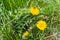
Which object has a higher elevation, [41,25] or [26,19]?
[26,19]

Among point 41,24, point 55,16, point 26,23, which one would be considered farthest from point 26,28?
point 55,16

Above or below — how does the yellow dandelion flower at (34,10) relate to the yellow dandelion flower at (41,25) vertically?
above

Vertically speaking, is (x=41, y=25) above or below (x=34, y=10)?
below

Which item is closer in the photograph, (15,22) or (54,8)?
(15,22)

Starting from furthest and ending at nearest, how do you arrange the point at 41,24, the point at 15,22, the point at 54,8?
1. the point at 54,8
2. the point at 15,22
3. the point at 41,24

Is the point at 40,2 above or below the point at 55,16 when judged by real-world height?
above

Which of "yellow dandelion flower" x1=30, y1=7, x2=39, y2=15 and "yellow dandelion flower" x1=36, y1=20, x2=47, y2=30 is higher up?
"yellow dandelion flower" x1=30, y1=7, x2=39, y2=15

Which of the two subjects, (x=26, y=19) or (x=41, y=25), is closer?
(x=41, y=25)

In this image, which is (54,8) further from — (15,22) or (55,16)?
(15,22)
